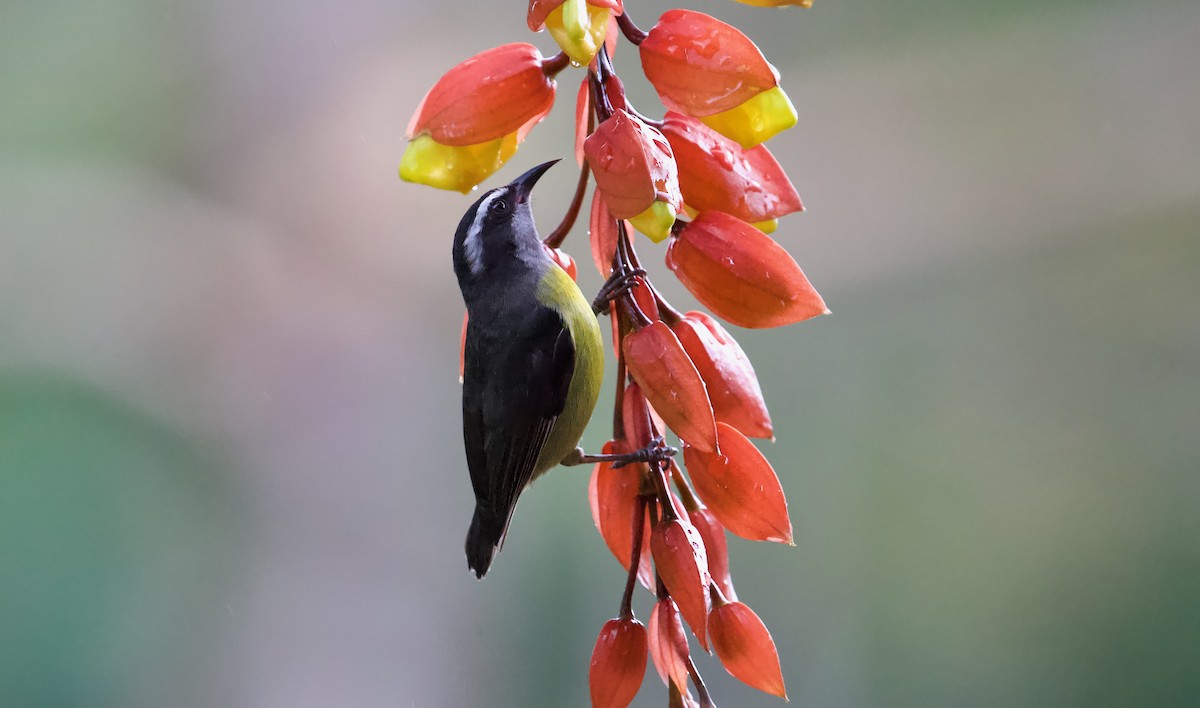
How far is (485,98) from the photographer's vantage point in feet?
1.59

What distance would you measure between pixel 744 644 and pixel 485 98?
12.8 inches

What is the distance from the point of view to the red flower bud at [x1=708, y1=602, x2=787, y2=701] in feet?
1.55

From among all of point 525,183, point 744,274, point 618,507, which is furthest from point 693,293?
point 525,183

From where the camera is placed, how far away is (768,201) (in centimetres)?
49

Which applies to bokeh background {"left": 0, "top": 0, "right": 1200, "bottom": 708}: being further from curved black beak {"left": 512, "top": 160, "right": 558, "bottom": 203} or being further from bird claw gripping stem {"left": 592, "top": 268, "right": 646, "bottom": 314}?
bird claw gripping stem {"left": 592, "top": 268, "right": 646, "bottom": 314}

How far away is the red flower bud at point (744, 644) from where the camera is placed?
0.47 metres

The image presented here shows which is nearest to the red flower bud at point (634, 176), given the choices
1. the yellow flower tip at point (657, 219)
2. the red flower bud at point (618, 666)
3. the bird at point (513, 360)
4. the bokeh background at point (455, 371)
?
the yellow flower tip at point (657, 219)

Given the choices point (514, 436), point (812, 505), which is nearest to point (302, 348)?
point (514, 436)

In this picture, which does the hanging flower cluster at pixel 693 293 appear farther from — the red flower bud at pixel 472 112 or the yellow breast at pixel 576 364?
the yellow breast at pixel 576 364

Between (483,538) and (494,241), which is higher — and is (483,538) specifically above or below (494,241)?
below

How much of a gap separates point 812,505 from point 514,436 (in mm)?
819

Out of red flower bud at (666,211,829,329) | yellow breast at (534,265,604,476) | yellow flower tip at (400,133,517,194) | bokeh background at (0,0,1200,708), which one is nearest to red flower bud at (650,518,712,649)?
red flower bud at (666,211,829,329)

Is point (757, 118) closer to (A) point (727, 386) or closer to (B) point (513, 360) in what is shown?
(A) point (727, 386)

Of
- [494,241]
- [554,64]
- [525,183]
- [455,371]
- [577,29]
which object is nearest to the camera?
[577,29]
